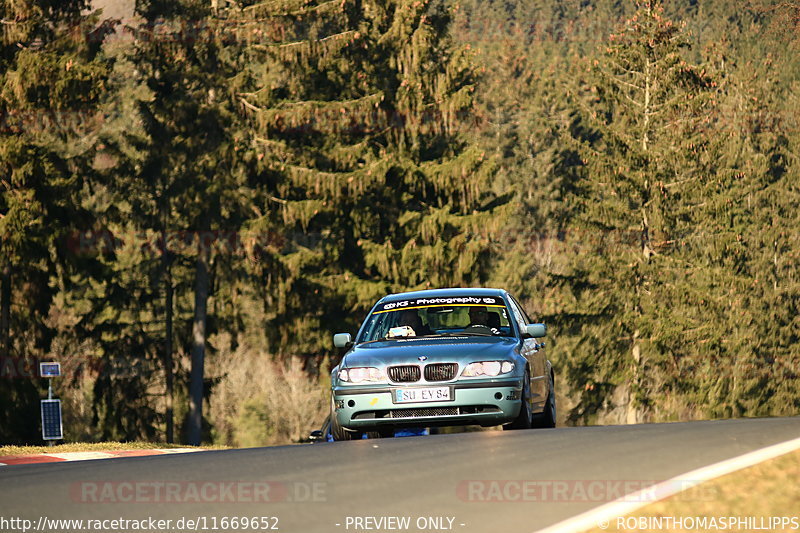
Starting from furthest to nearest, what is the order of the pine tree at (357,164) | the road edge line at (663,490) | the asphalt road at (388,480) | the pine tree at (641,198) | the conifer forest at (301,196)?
the pine tree at (641,198) < the pine tree at (357,164) < the conifer forest at (301,196) < the asphalt road at (388,480) < the road edge line at (663,490)

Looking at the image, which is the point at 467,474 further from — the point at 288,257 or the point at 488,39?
the point at 488,39

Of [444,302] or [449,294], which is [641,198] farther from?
[444,302]

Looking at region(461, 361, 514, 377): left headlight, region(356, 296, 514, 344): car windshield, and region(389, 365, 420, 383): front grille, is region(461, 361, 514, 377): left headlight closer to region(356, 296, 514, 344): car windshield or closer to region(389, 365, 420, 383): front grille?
region(389, 365, 420, 383): front grille

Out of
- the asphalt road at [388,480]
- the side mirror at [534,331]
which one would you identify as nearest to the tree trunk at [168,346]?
the side mirror at [534,331]

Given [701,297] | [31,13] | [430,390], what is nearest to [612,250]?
[701,297]

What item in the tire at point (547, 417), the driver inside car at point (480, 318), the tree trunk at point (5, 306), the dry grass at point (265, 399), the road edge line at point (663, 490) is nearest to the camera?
the road edge line at point (663, 490)

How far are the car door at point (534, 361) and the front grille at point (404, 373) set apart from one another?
1275 millimetres

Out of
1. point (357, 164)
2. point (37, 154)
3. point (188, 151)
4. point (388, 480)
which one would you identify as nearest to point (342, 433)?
point (388, 480)

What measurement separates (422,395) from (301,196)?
2661 cm

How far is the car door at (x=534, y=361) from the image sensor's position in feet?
42.2

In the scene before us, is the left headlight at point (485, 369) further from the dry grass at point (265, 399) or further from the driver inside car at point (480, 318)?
the dry grass at point (265, 399)

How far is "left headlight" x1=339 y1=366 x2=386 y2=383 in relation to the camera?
39.3 ft

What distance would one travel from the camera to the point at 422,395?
11859mm

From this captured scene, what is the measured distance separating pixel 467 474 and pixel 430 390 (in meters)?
3.65
